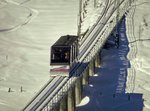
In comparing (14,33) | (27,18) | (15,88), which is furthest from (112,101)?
(27,18)

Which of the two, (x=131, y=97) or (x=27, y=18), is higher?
(x=27, y=18)

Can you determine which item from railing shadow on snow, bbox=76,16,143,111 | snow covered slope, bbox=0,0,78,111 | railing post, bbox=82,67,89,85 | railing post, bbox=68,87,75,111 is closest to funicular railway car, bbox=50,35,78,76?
railing post, bbox=68,87,75,111

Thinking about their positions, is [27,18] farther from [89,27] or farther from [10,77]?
[10,77]

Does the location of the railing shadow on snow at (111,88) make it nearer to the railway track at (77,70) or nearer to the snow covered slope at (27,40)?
the railway track at (77,70)

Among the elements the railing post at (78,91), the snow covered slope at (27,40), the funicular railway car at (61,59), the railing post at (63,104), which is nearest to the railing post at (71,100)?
the railing post at (63,104)

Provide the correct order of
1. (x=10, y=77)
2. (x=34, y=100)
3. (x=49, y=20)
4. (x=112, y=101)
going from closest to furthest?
(x=34, y=100) → (x=112, y=101) → (x=10, y=77) → (x=49, y=20)

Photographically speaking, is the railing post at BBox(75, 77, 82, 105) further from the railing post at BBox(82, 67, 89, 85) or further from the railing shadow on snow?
the railing post at BBox(82, 67, 89, 85)

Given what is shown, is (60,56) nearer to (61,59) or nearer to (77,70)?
(61,59)
